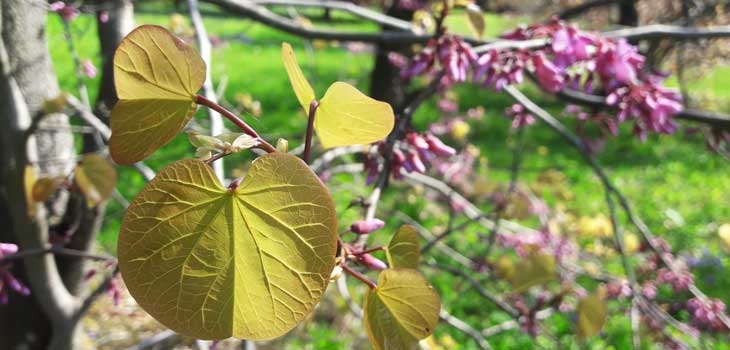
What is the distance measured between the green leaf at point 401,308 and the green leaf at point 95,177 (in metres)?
0.75

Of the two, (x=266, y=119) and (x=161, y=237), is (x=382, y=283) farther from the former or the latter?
(x=266, y=119)

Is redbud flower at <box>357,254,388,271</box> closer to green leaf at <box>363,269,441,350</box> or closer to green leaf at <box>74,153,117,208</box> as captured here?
green leaf at <box>363,269,441,350</box>

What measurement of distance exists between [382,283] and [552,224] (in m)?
3.39

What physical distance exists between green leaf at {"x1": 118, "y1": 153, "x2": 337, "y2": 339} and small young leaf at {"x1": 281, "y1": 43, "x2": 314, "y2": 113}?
87 millimetres

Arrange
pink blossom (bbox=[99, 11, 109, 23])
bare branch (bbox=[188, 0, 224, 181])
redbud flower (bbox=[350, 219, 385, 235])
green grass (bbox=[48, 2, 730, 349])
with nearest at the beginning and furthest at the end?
1. redbud flower (bbox=[350, 219, 385, 235])
2. bare branch (bbox=[188, 0, 224, 181])
3. pink blossom (bbox=[99, 11, 109, 23])
4. green grass (bbox=[48, 2, 730, 349])

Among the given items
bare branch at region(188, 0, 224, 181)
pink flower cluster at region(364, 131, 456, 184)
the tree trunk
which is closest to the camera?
pink flower cluster at region(364, 131, 456, 184)

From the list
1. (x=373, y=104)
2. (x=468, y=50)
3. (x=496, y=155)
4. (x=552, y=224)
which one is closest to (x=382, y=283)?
(x=373, y=104)

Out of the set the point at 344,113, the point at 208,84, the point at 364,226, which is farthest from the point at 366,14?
the point at 344,113

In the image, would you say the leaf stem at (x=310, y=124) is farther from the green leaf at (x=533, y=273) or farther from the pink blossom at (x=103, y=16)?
the pink blossom at (x=103, y=16)

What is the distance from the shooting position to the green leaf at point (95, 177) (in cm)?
108

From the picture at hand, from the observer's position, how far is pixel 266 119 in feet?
20.5

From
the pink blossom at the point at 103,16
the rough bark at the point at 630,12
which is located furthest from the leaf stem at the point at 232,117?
the rough bark at the point at 630,12

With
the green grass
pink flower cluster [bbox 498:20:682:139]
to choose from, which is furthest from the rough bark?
pink flower cluster [bbox 498:20:682:139]

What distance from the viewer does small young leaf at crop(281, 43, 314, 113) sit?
0.45 metres
